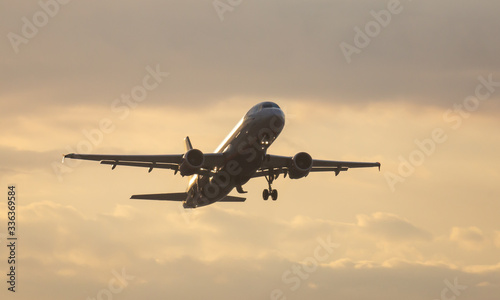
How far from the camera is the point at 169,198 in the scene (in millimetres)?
91250

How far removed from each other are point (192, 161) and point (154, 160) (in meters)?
4.73

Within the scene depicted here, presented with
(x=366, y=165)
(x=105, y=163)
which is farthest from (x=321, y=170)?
(x=105, y=163)

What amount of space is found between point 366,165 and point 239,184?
14006 mm

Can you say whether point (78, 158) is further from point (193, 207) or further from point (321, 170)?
point (321, 170)

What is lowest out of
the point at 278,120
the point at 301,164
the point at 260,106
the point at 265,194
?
the point at 265,194

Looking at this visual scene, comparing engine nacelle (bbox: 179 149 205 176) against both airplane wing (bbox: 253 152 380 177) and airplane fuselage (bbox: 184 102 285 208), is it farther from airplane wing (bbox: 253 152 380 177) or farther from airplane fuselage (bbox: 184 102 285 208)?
airplane wing (bbox: 253 152 380 177)

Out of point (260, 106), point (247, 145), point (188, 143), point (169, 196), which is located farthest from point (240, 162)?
point (188, 143)

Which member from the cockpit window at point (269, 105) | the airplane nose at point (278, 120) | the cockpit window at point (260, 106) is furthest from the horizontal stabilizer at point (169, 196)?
the airplane nose at point (278, 120)

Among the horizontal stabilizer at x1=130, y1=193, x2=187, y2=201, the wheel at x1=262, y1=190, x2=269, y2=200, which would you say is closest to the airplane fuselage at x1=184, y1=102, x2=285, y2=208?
the wheel at x1=262, y1=190, x2=269, y2=200

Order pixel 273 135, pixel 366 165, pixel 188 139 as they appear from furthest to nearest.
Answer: pixel 188 139, pixel 366 165, pixel 273 135

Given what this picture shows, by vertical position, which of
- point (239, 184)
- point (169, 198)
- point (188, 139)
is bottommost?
point (239, 184)

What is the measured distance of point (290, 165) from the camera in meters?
79.6

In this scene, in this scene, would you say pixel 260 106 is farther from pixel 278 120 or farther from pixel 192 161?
pixel 192 161

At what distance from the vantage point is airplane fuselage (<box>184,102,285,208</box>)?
72625 millimetres
